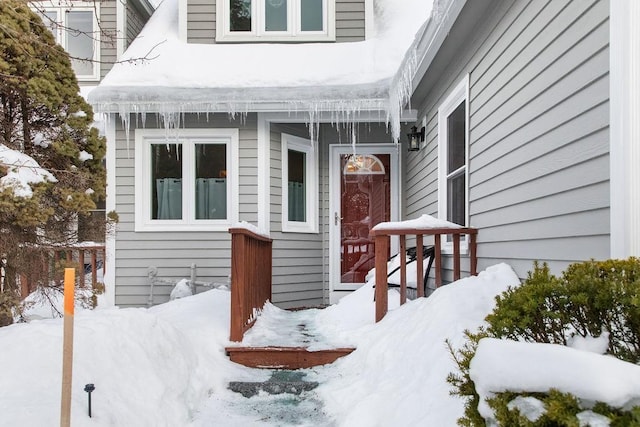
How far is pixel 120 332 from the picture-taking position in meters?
2.84

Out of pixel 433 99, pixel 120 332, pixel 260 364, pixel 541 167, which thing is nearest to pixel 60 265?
pixel 120 332

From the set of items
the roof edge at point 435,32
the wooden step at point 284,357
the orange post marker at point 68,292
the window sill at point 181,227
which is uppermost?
the roof edge at point 435,32

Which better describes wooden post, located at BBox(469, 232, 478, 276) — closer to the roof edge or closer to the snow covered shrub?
the roof edge

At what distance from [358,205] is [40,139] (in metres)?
4.23

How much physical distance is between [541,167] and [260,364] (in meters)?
2.43

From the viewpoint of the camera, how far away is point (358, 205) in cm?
677

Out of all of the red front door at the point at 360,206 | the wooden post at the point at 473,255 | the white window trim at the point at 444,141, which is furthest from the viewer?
the red front door at the point at 360,206

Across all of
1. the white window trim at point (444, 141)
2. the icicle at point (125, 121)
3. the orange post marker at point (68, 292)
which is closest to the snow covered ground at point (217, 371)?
the orange post marker at point (68, 292)

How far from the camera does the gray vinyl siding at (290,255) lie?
6219 mm

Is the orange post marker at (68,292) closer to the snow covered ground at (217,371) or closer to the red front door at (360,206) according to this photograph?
the snow covered ground at (217,371)

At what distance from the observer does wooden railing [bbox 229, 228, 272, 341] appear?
369 centimetres

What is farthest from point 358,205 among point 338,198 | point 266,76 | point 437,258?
point 437,258

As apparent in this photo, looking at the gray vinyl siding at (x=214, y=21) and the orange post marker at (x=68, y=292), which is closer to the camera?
the orange post marker at (x=68, y=292)

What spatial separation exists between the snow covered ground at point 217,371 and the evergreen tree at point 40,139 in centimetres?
64
